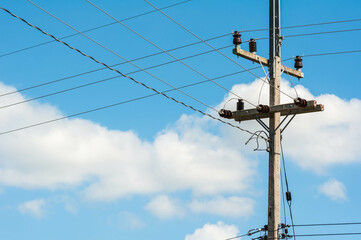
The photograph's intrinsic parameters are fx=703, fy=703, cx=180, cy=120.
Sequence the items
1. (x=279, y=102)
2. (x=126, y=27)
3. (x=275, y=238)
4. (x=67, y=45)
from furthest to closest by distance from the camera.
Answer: (x=279, y=102) → (x=275, y=238) → (x=126, y=27) → (x=67, y=45)

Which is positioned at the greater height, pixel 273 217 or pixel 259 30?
pixel 259 30

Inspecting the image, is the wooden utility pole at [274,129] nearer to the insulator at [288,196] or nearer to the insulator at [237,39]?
the insulator at [237,39]

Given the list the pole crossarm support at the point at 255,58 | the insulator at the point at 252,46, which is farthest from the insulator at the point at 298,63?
the insulator at the point at 252,46

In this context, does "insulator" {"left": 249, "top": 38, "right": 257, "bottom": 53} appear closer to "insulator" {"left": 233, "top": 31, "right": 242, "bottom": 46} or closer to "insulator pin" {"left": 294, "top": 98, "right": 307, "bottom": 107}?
"insulator" {"left": 233, "top": 31, "right": 242, "bottom": 46}

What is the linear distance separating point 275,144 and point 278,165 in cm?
62

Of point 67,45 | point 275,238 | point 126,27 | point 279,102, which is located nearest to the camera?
point 67,45

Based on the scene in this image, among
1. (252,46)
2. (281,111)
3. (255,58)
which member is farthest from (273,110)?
(252,46)

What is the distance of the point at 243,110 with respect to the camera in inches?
822

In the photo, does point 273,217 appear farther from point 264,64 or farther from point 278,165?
point 264,64

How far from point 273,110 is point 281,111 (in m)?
0.23

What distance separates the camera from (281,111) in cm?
2038

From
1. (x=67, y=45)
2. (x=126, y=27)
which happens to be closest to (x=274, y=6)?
(x=126, y=27)

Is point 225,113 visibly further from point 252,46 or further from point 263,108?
point 252,46

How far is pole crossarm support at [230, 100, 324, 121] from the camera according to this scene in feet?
65.4
